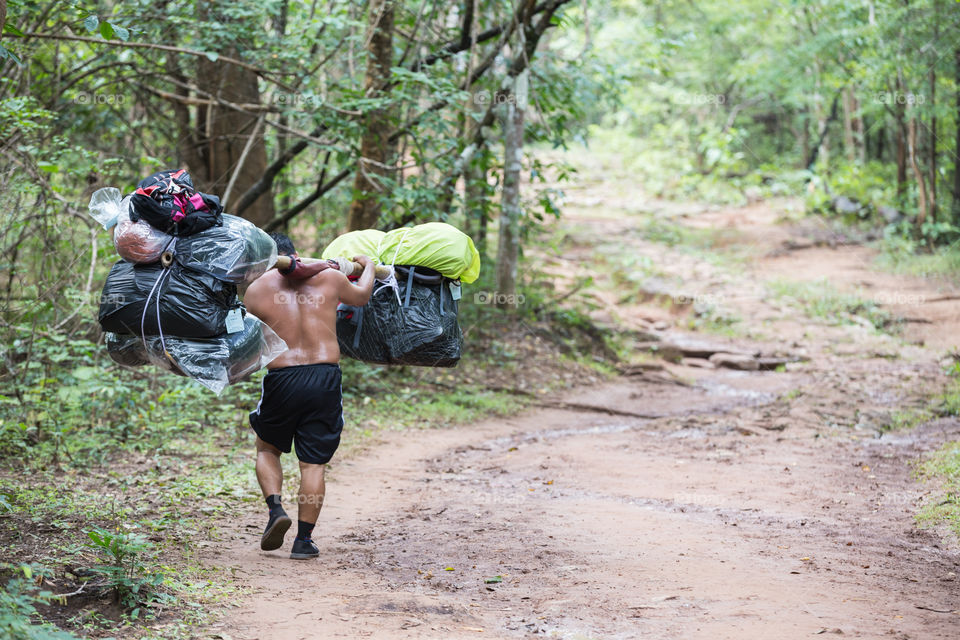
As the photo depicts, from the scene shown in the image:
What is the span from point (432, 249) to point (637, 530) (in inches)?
89.7

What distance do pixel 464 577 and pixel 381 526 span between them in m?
1.30

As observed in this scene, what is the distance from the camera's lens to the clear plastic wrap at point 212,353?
382cm

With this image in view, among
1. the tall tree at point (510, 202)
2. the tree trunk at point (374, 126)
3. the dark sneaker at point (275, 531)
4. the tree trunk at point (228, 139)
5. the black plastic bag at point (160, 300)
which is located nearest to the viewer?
the black plastic bag at point (160, 300)

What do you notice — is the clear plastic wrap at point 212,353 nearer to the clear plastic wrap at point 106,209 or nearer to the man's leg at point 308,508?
the clear plastic wrap at point 106,209

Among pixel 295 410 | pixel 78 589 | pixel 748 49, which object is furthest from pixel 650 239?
pixel 78 589

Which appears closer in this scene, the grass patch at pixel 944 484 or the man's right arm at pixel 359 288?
the man's right arm at pixel 359 288

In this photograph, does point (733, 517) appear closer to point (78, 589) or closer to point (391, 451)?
point (391, 451)

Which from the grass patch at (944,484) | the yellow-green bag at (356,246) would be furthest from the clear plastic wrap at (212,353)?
the grass patch at (944,484)

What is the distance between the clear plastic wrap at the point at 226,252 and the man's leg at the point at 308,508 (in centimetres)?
136

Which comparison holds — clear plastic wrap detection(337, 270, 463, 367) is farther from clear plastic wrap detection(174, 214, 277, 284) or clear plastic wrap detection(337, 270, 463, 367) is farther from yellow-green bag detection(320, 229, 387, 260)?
clear plastic wrap detection(174, 214, 277, 284)

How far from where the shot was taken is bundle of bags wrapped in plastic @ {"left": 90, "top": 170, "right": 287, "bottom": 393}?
12.4ft

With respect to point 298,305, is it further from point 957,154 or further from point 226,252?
point 957,154

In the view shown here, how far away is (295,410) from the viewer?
4688 mm

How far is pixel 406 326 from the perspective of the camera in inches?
195
